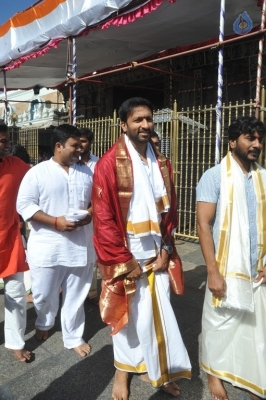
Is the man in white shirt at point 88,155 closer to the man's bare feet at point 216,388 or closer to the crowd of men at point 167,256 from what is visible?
the crowd of men at point 167,256

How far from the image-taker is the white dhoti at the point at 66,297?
2.87 m

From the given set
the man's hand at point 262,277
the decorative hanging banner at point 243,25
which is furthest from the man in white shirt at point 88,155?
the decorative hanging banner at point 243,25

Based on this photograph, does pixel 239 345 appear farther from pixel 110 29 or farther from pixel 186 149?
pixel 110 29

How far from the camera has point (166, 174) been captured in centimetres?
250

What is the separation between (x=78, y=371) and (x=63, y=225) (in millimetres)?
1021

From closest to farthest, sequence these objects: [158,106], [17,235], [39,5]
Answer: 1. [17,235]
2. [39,5]
3. [158,106]

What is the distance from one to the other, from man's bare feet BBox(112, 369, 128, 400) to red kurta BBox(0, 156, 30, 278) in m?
1.05

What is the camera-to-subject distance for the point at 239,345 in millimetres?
2314

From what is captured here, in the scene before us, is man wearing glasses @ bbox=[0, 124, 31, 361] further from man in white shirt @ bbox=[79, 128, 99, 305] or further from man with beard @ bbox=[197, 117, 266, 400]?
man with beard @ bbox=[197, 117, 266, 400]

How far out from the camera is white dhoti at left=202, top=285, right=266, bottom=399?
2.26 metres

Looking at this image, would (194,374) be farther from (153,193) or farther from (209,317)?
(153,193)

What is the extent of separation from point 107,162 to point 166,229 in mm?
595

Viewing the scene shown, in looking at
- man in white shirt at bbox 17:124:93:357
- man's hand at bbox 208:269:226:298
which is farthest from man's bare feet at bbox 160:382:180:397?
man in white shirt at bbox 17:124:93:357

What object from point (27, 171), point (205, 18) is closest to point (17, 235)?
point (27, 171)
